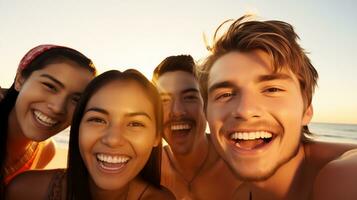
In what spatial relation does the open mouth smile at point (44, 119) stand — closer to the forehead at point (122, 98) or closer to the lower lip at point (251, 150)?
the forehead at point (122, 98)

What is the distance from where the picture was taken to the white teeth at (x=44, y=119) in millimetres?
3855

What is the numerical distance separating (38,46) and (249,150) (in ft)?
9.84

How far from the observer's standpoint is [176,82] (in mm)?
4711

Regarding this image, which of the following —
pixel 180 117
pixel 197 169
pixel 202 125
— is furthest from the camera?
pixel 197 169

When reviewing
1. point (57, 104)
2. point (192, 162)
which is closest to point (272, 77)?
point (57, 104)

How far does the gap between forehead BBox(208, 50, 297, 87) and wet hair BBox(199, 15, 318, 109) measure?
0.17 ft

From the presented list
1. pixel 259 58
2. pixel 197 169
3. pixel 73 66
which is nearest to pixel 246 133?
pixel 259 58

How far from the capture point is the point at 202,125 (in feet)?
16.3

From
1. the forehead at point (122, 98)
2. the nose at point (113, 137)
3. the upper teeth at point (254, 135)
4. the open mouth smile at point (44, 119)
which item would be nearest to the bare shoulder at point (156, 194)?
the nose at point (113, 137)

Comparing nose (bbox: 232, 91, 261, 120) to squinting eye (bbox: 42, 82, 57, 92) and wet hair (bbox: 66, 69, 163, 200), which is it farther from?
squinting eye (bbox: 42, 82, 57, 92)

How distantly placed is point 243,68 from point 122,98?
46.8 inches

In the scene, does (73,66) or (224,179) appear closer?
(73,66)

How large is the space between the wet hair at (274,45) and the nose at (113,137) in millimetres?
1242

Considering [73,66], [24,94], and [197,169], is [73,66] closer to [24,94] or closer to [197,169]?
[24,94]
